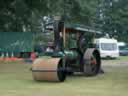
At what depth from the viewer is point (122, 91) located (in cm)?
1299

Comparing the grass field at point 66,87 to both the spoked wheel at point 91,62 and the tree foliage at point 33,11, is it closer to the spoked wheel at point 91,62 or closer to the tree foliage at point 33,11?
the spoked wheel at point 91,62

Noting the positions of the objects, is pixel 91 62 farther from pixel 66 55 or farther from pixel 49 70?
pixel 49 70

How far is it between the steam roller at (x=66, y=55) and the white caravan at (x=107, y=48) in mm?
20488

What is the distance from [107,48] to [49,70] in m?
26.6

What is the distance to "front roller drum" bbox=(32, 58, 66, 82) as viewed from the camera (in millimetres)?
15602

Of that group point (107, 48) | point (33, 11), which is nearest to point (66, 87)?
point (33, 11)

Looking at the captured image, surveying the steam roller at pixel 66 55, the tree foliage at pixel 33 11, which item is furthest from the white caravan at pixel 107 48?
the steam roller at pixel 66 55

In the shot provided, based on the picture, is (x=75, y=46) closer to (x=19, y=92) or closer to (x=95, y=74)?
(x=95, y=74)

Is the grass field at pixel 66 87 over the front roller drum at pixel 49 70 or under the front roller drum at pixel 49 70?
under

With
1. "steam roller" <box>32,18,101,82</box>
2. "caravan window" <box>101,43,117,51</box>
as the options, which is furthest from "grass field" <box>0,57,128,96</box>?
"caravan window" <box>101,43,117,51</box>

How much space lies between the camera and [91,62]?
1867cm

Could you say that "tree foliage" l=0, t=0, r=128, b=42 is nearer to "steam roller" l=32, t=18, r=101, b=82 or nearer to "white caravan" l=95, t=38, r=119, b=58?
"white caravan" l=95, t=38, r=119, b=58

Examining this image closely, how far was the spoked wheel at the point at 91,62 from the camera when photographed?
714 inches

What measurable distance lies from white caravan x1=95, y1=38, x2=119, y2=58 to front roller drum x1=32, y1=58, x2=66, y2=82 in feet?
79.6
